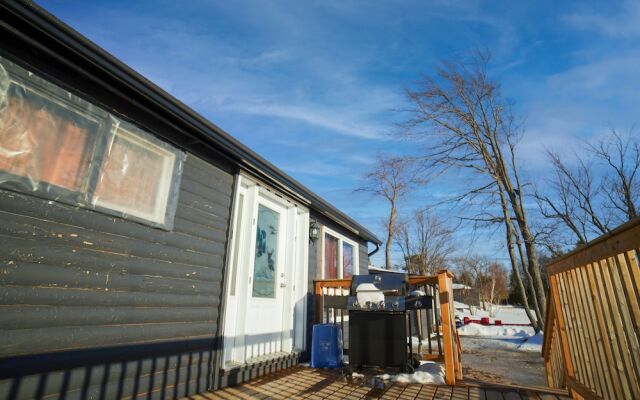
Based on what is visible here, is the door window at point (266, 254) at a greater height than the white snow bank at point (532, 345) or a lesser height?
greater

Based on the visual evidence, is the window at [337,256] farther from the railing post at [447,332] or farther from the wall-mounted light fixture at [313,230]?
the railing post at [447,332]

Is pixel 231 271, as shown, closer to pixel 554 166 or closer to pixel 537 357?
pixel 537 357

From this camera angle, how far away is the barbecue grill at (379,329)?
355cm

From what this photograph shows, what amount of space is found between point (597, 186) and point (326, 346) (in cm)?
1407

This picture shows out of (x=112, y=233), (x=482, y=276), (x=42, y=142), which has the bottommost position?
(x=112, y=233)

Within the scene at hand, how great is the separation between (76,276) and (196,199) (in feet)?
4.07

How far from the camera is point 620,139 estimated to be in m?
11.9

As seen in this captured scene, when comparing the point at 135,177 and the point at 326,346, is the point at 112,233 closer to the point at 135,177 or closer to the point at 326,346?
the point at 135,177

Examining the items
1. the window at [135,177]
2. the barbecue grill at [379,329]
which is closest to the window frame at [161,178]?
the window at [135,177]

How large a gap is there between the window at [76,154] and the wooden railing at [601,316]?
315 cm

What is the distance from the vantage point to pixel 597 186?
41.5 feet

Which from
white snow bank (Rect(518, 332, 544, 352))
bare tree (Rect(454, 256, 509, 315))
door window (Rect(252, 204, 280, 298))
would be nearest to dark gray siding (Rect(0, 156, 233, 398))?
door window (Rect(252, 204, 280, 298))

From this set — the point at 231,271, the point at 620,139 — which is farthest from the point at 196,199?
the point at 620,139

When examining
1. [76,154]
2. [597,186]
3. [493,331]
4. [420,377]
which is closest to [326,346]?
[420,377]
